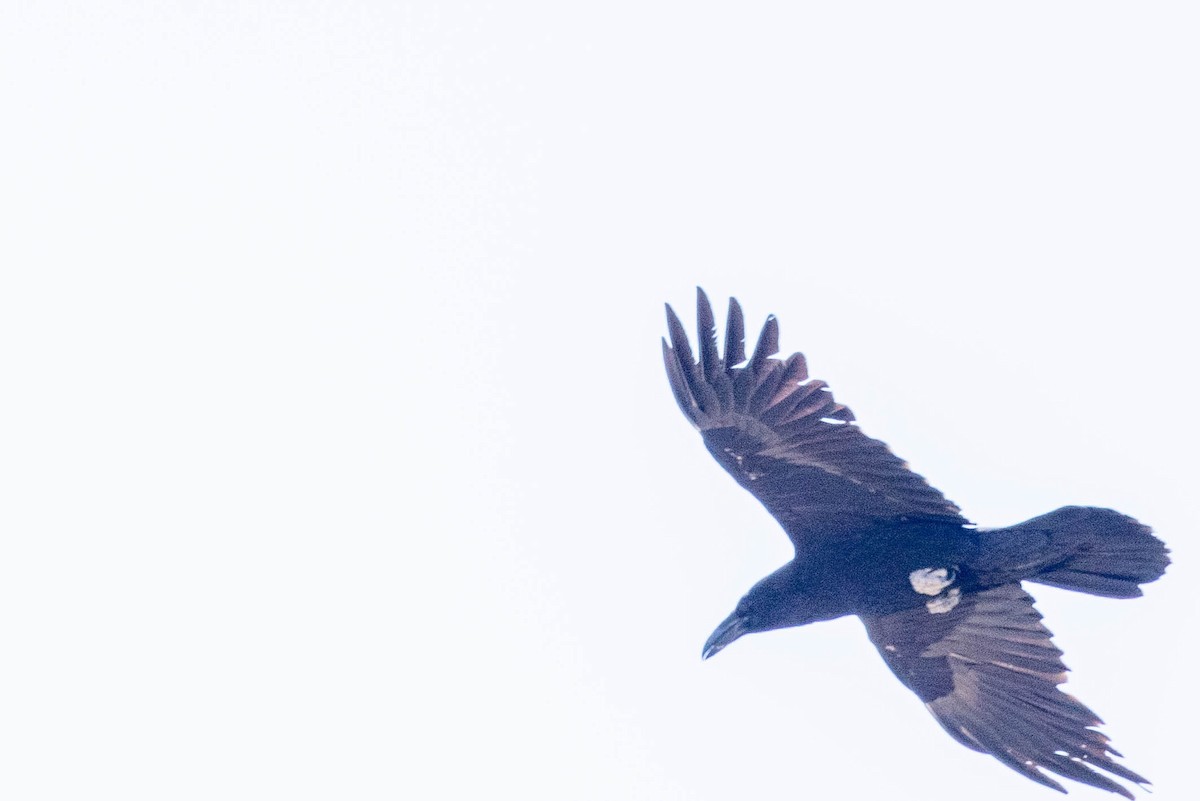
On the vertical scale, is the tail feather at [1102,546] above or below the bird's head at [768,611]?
below

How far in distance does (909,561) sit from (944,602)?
1.93 ft

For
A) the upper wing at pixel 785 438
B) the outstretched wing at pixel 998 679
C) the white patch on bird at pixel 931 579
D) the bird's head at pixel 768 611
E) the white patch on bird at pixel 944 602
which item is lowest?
the outstretched wing at pixel 998 679

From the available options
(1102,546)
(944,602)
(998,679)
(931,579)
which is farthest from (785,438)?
(998,679)

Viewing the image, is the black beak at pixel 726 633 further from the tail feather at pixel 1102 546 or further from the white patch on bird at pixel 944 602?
the tail feather at pixel 1102 546

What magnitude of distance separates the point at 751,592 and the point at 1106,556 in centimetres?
226

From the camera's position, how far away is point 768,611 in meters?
11.0

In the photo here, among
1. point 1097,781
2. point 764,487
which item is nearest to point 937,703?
point 1097,781

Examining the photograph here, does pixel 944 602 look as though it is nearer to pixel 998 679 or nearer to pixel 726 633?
pixel 998 679

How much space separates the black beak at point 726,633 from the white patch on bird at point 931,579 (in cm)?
116

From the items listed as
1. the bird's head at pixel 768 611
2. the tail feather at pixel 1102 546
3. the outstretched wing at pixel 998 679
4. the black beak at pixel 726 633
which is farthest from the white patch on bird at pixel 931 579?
the black beak at pixel 726 633

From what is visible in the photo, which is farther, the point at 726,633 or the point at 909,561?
the point at 726,633

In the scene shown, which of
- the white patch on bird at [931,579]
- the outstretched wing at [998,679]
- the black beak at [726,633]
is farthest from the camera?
the black beak at [726,633]

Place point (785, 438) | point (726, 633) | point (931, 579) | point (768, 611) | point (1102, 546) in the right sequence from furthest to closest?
point (726, 633) < point (768, 611) < point (931, 579) < point (785, 438) < point (1102, 546)

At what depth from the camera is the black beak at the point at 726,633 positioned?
36.4 feet
